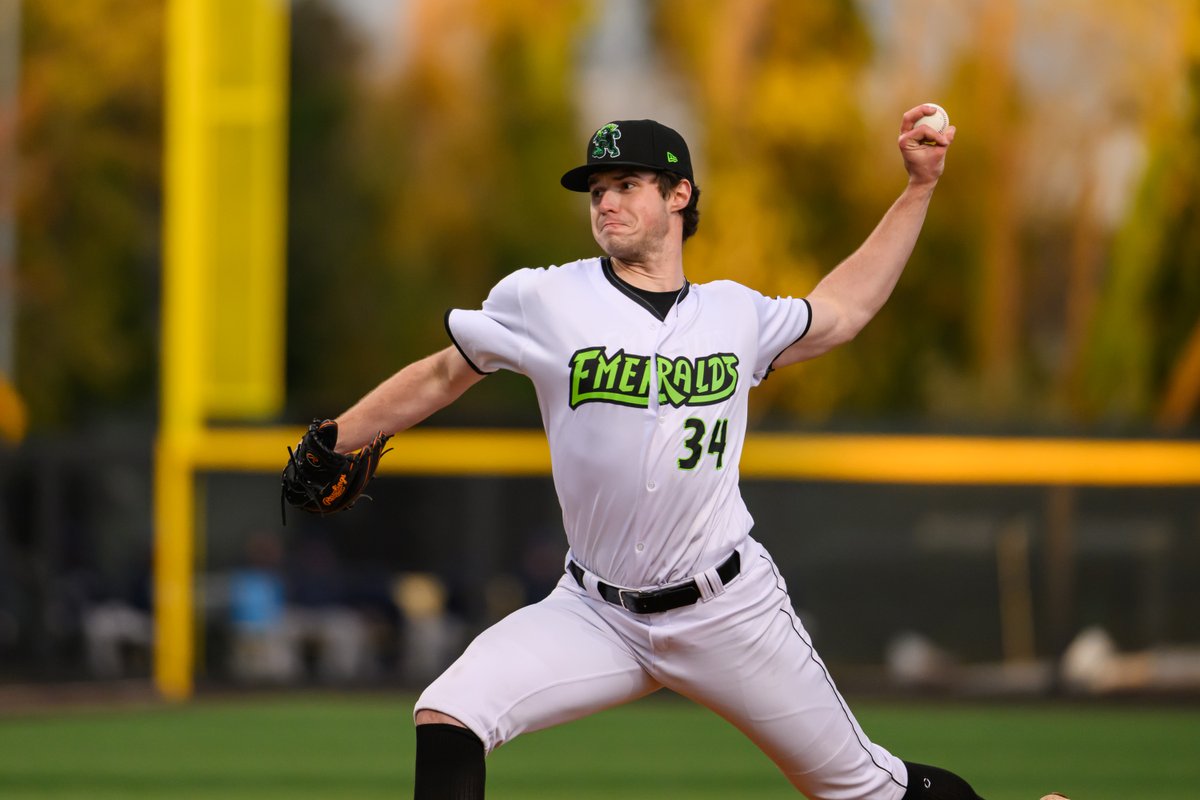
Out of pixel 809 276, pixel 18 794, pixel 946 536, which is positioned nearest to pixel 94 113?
pixel 809 276

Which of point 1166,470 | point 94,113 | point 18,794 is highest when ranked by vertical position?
point 94,113

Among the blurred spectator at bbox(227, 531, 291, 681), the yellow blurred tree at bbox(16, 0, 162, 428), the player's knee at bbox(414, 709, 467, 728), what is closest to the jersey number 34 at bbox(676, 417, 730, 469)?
the player's knee at bbox(414, 709, 467, 728)

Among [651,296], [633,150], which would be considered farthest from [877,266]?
[633,150]

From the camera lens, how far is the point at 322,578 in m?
13.0

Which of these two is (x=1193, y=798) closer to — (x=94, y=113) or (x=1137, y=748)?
(x=1137, y=748)

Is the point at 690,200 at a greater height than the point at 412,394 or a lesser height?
greater

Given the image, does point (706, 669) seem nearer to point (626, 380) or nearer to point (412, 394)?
point (626, 380)

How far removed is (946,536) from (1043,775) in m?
4.18

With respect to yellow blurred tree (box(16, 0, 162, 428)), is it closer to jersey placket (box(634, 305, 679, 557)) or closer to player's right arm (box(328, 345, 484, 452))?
player's right arm (box(328, 345, 484, 452))

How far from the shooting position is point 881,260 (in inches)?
176

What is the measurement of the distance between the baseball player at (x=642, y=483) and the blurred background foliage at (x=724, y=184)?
8268mm

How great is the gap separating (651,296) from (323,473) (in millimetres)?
863

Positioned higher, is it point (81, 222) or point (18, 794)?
point (81, 222)

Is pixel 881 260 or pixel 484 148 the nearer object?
pixel 881 260
